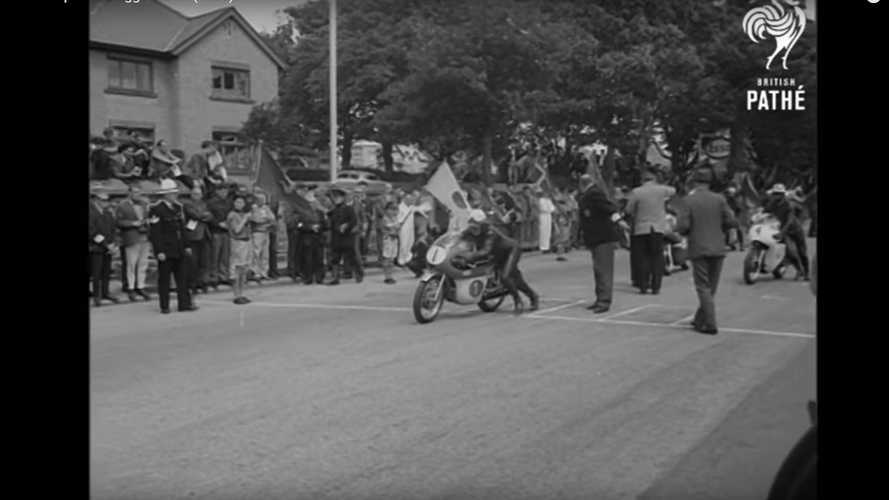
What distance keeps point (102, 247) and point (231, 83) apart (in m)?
4.97

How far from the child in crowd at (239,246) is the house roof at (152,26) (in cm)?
753

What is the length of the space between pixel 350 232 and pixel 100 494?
409 inches

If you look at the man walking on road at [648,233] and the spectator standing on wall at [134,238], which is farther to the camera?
the spectator standing on wall at [134,238]

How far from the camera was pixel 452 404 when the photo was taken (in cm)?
538

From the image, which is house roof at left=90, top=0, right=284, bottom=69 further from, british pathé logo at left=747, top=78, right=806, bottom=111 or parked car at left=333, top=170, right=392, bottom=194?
parked car at left=333, top=170, right=392, bottom=194

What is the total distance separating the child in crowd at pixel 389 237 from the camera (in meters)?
13.8

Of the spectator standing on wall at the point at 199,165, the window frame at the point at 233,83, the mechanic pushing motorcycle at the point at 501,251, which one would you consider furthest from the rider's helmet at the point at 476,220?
the window frame at the point at 233,83

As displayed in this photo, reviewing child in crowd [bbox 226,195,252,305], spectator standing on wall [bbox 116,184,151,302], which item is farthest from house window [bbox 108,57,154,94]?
child in crowd [bbox 226,195,252,305]

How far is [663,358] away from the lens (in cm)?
681

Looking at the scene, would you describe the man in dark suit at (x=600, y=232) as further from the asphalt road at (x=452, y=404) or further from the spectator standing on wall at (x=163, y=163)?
the spectator standing on wall at (x=163, y=163)

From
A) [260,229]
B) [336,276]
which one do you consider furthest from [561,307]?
[260,229]

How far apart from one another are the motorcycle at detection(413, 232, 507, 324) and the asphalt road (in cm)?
24

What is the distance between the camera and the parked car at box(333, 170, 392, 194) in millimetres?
14098
